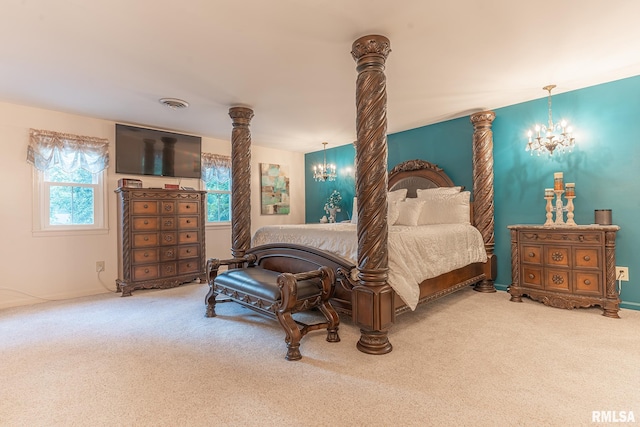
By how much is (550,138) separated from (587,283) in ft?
5.28

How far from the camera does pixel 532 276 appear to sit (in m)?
3.54

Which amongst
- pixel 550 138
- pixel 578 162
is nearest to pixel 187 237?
pixel 550 138

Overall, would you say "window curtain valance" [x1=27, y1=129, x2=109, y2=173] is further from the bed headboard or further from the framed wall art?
the bed headboard

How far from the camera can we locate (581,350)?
7.59 feet

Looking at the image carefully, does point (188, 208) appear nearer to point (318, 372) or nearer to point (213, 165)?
point (213, 165)

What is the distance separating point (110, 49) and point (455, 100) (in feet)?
12.2

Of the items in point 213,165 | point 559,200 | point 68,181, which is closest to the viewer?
point 559,200

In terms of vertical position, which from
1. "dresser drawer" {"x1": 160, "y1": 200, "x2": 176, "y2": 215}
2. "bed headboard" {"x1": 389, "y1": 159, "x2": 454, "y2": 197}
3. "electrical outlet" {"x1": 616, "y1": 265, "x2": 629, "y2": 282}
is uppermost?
"bed headboard" {"x1": 389, "y1": 159, "x2": 454, "y2": 197}

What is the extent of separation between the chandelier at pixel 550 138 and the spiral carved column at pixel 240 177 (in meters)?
3.44

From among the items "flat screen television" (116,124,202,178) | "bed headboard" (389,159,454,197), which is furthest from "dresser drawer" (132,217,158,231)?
"bed headboard" (389,159,454,197)

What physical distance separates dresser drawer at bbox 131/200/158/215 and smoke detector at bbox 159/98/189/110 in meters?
1.41

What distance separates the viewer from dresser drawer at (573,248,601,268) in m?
3.13

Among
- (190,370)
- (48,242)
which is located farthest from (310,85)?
(48,242)

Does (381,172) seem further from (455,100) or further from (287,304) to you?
(455,100)
